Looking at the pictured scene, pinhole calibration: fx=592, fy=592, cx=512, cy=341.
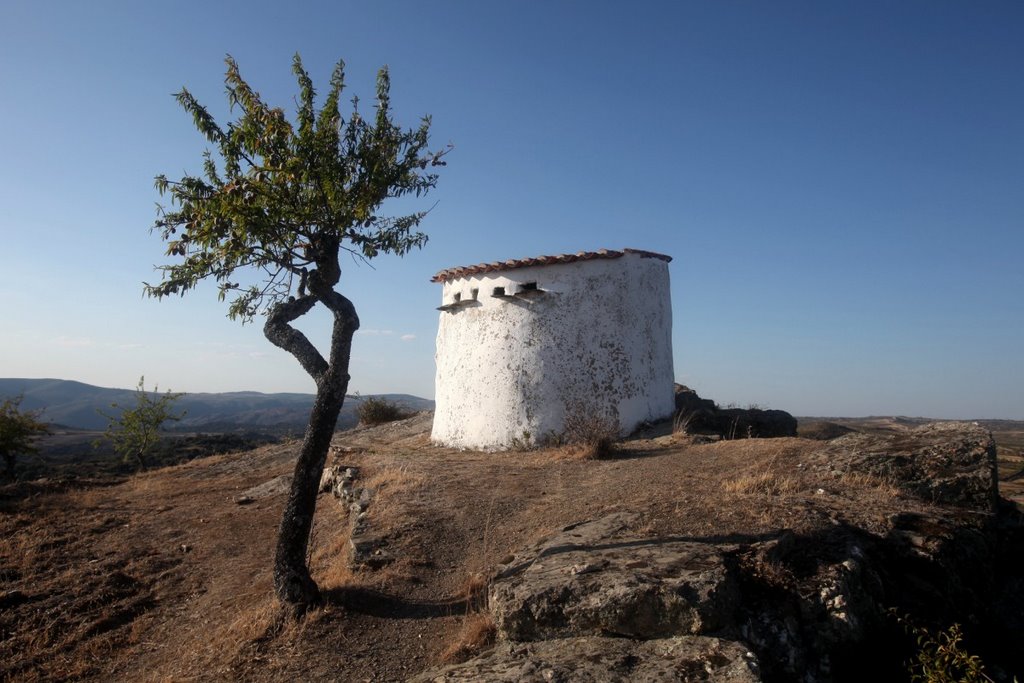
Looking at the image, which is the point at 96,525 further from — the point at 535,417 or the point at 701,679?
the point at 701,679

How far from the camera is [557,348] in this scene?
44.0ft

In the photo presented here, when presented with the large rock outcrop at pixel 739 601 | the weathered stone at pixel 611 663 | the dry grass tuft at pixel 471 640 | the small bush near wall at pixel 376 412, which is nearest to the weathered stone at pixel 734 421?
the large rock outcrop at pixel 739 601

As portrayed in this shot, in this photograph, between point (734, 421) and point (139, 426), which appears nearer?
point (734, 421)

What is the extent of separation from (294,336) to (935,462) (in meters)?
8.74

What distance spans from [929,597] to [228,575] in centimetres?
914

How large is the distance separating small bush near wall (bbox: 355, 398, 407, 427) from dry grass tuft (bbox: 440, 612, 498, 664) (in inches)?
660

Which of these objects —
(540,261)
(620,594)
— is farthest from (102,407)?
(620,594)

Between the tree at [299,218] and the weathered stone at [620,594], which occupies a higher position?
the tree at [299,218]

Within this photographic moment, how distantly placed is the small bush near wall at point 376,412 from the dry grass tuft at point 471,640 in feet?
55.0

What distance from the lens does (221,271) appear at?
303 inches

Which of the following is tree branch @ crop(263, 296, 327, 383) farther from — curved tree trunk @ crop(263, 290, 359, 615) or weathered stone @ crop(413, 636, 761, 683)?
weathered stone @ crop(413, 636, 761, 683)

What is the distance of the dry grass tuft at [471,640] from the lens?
17.7ft

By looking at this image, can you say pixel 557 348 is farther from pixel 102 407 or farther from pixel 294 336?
pixel 102 407

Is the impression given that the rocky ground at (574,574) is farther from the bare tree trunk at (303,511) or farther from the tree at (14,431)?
the tree at (14,431)
